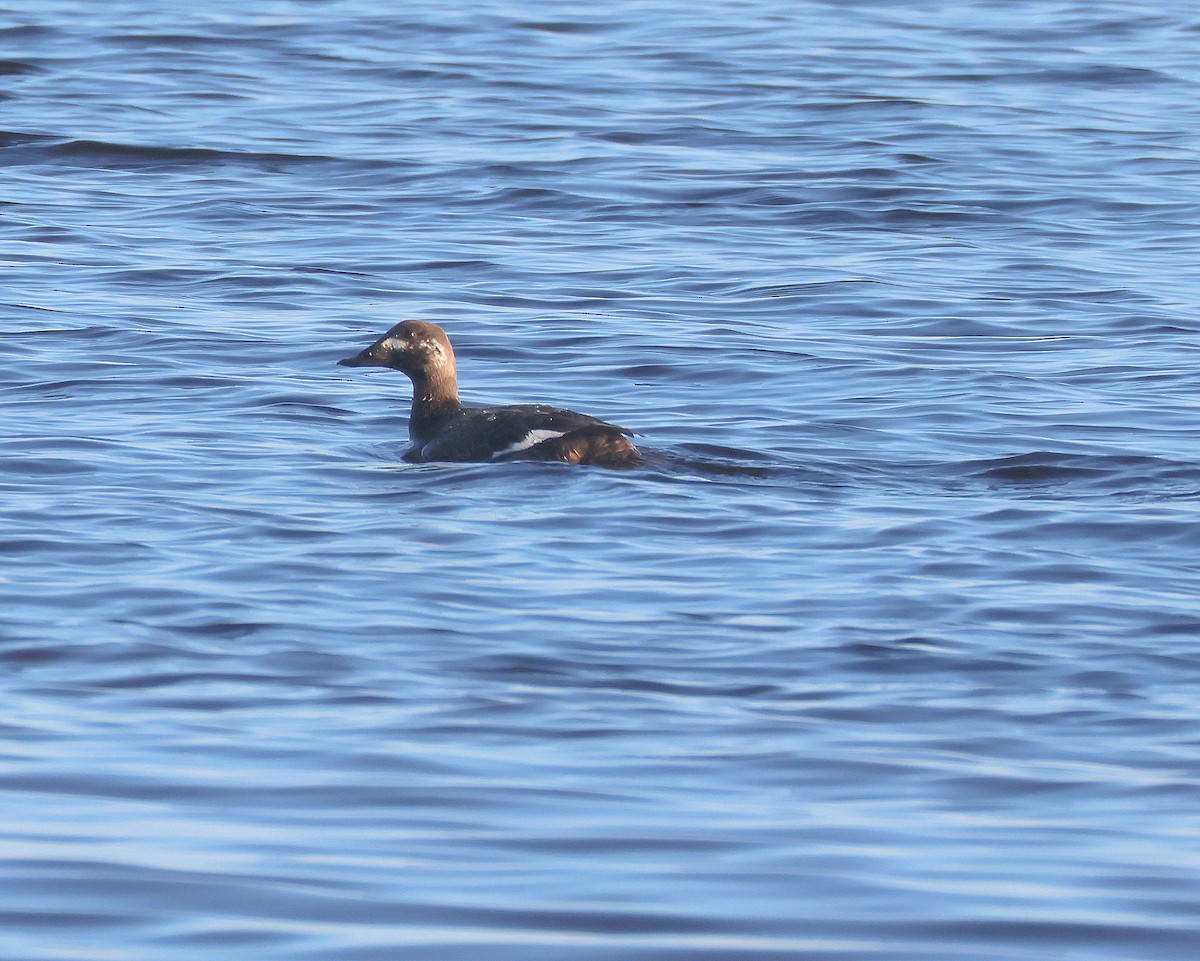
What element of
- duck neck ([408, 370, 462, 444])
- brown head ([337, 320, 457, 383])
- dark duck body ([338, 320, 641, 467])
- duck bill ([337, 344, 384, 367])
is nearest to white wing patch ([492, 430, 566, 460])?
dark duck body ([338, 320, 641, 467])

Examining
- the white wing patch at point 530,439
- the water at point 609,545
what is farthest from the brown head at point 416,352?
the white wing patch at point 530,439

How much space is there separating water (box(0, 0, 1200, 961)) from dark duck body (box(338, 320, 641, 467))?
0.38 ft

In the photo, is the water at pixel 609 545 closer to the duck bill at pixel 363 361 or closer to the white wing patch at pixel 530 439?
the white wing patch at pixel 530 439

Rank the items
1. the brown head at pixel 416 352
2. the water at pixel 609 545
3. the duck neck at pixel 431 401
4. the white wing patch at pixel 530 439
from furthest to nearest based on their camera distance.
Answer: the brown head at pixel 416 352
the duck neck at pixel 431 401
the white wing patch at pixel 530 439
the water at pixel 609 545

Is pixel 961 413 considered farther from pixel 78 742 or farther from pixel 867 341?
pixel 78 742

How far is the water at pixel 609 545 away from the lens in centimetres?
528

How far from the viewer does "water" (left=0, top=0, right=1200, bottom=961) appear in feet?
17.3

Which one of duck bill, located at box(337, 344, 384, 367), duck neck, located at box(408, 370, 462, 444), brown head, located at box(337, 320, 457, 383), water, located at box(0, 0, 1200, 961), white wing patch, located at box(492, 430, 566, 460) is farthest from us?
duck bill, located at box(337, 344, 384, 367)

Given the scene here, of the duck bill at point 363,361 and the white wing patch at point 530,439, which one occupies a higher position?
the duck bill at point 363,361

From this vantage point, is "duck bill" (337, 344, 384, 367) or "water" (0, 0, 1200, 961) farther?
"duck bill" (337, 344, 384, 367)

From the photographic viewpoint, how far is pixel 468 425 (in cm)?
1055

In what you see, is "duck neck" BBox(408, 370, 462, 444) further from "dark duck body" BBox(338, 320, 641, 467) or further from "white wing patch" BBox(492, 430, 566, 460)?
"white wing patch" BBox(492, 430, 566, 460)

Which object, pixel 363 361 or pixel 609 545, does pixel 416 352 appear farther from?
pixel 609 545

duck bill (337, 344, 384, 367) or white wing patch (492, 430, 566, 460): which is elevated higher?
duck bill (337, 344, 384, 367)
